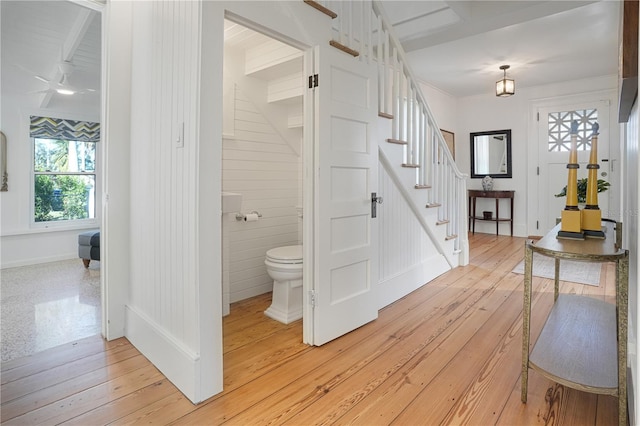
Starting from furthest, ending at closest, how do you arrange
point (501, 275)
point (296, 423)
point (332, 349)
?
point (501, 275) → point (332, 349) → point (296, 423)

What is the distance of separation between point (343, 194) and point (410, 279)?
1382mm

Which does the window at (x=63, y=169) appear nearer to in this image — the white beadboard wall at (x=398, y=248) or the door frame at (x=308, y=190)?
the door frame at (x=308, y=190)

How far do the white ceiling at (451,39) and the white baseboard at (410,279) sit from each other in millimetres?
2466

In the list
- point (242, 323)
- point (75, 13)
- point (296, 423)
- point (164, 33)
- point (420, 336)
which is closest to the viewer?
point (296, 423)

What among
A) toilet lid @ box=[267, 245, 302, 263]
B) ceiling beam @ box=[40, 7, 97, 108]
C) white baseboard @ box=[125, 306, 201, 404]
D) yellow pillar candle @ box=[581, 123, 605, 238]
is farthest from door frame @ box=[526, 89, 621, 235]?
ceiling beam @ box=[40, 7, 97, 108]

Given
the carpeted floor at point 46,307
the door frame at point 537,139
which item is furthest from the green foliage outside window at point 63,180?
the door frame at point 537,139

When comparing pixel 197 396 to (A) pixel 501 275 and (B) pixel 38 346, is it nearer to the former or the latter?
(B) pixel 38 346

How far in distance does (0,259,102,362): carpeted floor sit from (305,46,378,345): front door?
5.41ft

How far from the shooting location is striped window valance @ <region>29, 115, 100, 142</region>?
4680 mm

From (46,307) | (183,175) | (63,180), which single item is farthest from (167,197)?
(63,180)

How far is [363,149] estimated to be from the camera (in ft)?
8.15

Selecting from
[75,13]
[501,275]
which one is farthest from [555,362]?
[75,13]

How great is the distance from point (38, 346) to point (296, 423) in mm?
1795

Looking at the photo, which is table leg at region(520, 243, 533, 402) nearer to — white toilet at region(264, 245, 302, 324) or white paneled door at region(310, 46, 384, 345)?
white paneled door at region(310, 46, 384, 345)
